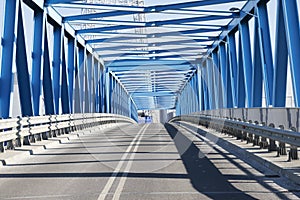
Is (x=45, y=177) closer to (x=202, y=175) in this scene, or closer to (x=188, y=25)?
(x=202, y=175)

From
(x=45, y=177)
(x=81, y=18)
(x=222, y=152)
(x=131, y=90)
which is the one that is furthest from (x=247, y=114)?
(x=131, y=90)

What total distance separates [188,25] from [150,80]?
35.0 m

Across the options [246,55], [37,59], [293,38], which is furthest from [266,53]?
[37,59]

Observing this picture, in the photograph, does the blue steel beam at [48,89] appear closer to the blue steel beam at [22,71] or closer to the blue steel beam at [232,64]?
the blue steel beam at [22,71]

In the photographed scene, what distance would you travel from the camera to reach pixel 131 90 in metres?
83.2

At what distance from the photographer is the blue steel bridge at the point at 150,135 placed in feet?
27.5

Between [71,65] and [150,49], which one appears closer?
[71,65]

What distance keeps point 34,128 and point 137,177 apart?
7319mm

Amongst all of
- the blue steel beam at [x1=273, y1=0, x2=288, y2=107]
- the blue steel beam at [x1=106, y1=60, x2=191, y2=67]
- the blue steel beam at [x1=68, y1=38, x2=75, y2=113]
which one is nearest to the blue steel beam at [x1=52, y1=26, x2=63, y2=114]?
the blue steel beam at [x1=68, y1=38, x2=75, y2=113]

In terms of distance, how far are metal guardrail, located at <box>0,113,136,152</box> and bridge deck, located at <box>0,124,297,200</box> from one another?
0.81m

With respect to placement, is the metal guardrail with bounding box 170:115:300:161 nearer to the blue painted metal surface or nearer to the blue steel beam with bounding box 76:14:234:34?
the blue painted metal surface

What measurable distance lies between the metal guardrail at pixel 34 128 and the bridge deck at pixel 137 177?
807 mm

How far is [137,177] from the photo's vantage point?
355 inches

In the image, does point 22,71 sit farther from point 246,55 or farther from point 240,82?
point 240,82
